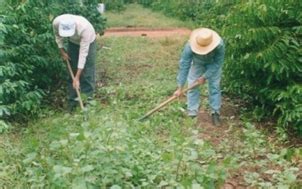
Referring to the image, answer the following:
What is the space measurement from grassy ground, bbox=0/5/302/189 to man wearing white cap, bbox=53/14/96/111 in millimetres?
426

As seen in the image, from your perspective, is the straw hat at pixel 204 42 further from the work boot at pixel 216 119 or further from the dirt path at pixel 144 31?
the dirt path at pixel 144 31

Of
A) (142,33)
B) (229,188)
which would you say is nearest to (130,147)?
(229,188)

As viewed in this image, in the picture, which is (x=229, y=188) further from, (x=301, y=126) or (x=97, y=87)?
(x=97, y=87)

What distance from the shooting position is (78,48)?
6.99m

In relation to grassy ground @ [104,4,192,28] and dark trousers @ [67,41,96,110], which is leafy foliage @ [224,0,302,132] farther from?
grassy ground @ [104,4,192,28]

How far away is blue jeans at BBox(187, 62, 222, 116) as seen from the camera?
6.50m

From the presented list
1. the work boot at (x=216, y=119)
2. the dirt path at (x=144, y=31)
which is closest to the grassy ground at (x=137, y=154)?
the work boot at (x=216, y=119)

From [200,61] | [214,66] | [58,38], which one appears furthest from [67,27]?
[214,66]

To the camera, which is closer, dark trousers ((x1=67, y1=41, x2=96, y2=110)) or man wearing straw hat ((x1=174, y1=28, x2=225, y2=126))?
man wearing straw hat ((x1=174, y1=28, x2=225, y2=126))

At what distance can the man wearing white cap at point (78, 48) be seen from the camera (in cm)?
650

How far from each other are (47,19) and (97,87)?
5.16 feet

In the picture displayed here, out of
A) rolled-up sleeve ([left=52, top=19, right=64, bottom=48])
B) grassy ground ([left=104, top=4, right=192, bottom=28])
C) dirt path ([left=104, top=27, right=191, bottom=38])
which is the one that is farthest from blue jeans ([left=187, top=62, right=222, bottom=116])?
grassy ground ([left=104, top=4, right=192, bottom=28])

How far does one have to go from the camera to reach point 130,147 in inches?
160

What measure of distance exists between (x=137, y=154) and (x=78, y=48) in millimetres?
3119
